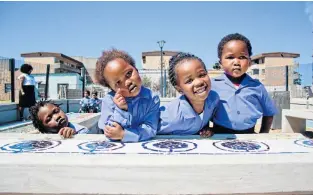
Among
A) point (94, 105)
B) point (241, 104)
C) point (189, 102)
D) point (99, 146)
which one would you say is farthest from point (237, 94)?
point (94, 105)

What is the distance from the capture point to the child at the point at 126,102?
4.35ft

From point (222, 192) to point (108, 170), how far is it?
369 mm

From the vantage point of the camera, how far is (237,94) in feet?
6.32

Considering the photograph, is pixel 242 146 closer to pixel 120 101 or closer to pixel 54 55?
pixel 120 101

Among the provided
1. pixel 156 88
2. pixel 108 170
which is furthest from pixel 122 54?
pixel 156 88

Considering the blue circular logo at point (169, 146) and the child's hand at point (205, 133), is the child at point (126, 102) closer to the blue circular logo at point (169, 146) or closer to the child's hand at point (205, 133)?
the blue circular logo at point (169, 146)

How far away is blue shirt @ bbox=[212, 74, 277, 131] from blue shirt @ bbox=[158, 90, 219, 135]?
0.25 m

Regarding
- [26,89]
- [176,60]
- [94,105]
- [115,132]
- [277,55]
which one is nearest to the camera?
[115,132]

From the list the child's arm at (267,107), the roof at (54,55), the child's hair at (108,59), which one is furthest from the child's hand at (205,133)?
the roof at (54,55)

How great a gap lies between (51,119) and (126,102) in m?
0.93

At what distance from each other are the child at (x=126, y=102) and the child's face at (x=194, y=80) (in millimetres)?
215

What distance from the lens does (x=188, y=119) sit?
5.21 ft

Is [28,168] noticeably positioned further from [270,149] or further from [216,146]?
[270,149]

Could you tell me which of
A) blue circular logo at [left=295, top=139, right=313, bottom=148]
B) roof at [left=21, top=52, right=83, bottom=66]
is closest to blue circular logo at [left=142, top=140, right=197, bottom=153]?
blue circular logo at [left=295, top=139, right=313, bottom=148]
